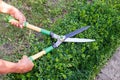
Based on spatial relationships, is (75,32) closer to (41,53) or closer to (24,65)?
(41,53)

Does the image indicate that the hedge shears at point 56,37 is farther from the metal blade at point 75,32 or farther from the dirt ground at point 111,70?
the dirt ground at point 111,70

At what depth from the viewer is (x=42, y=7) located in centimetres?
590

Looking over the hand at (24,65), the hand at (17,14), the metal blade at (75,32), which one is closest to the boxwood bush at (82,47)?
the metal blade at (75,32)

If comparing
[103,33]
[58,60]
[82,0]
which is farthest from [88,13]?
[58,60]

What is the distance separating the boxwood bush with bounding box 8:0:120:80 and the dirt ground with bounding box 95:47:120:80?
0.08 meters

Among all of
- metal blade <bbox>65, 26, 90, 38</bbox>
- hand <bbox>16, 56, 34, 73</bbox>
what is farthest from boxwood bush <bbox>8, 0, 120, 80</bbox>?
hand <bbox>16, 56, 34, 73</bbox>

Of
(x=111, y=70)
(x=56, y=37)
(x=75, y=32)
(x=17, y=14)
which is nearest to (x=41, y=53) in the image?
(x=56, y=37)

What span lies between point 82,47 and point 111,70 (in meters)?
0.73

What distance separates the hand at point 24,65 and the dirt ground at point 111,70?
4.81ft

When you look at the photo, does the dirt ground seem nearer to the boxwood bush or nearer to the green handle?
the boxwood bush

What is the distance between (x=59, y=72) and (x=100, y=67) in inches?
39.4

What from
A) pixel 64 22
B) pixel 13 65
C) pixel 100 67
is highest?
pixel 64 22

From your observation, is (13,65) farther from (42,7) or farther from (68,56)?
(42,7)

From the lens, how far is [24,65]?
3.90m
